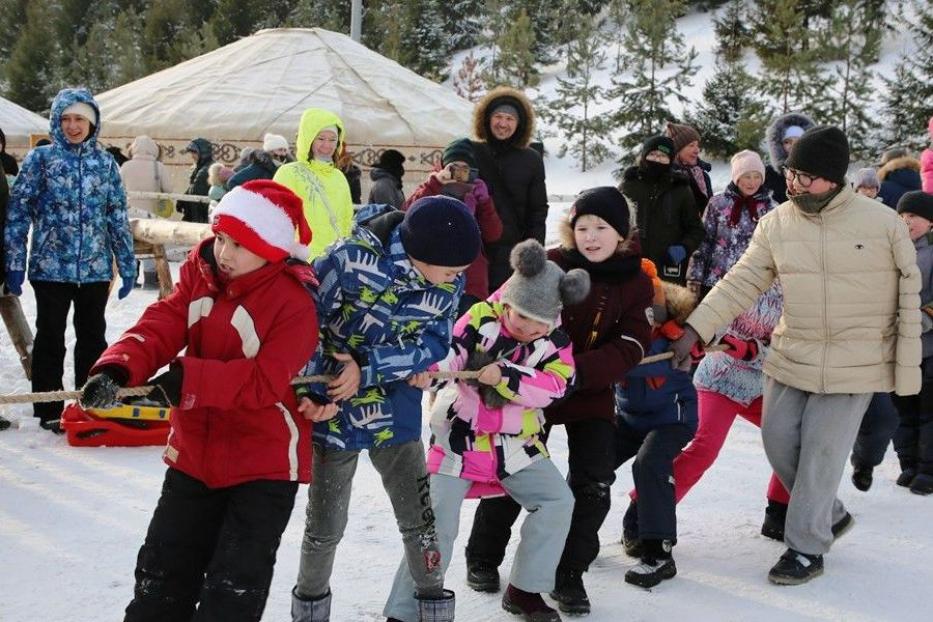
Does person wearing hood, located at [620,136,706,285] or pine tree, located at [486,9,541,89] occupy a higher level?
pine tree, located at [486,9,541,89]

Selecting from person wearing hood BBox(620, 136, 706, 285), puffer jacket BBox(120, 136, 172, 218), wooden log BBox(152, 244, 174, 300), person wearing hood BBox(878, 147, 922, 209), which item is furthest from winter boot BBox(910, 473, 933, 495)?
puffer jacket BBox(120, 136, 172, 218)

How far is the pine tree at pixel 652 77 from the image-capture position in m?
26.6

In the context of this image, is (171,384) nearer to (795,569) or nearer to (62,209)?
(795,569)

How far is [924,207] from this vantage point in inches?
200

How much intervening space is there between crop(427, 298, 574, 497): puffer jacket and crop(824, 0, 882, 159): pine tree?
72.5 feet

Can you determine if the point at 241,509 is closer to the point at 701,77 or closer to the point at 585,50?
the point at 585,50

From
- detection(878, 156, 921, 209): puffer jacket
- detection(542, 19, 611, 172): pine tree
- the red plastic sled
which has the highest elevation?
detection(542, 19, 611, 172): pine tree

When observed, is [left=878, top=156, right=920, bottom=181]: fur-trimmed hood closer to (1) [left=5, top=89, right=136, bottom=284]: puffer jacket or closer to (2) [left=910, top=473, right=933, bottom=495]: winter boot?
(2) [left=910, top=473, right=933, bottom=495]: winter boot

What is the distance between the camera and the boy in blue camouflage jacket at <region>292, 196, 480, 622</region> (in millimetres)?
2768

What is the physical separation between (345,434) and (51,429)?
2760mm

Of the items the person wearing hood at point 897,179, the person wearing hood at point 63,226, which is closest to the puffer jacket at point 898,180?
the person wearing hood at point 897,179

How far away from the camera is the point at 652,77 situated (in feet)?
89.2

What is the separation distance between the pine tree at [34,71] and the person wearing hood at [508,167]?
102ft

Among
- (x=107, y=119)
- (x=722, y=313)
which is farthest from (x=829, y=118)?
(x=722, y=313)
